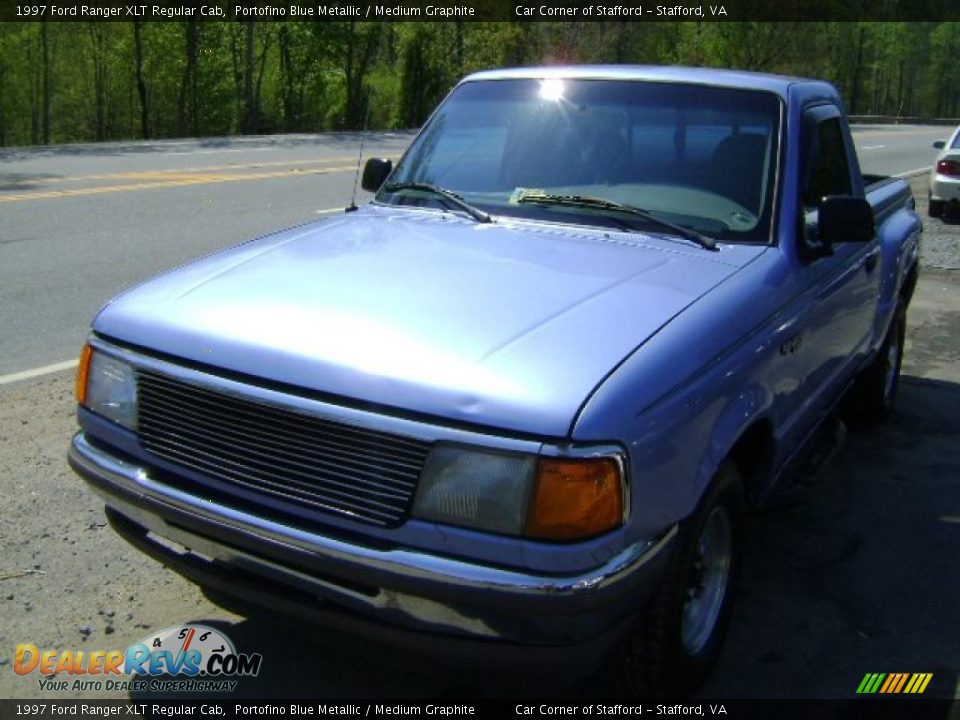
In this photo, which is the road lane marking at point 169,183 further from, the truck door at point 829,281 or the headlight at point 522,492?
the headlight at point 522,492

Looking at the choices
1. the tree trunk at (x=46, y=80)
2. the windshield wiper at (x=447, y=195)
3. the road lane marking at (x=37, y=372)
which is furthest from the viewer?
the tree trunk at (x=46, y=80)

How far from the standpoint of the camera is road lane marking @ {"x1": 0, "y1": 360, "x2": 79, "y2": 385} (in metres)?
5.96

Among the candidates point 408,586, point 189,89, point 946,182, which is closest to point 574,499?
point 408,586

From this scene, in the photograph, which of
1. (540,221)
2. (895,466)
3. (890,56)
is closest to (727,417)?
(540,221)

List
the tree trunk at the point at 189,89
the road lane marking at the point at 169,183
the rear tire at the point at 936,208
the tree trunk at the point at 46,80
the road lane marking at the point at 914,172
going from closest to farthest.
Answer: the road lane marking at the point at 169,183 → the rear tire at the point at 936,208 → the road lane marking at the point at 914,172 → the tree trunk at the point at 189,89 → the tree trunk at the point at 46,80

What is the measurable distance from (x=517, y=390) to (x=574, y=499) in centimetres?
29

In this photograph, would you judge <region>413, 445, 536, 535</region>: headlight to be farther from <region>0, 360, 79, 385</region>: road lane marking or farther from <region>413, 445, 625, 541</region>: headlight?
<region>0, 360, 79, 385</region>: road lane marking

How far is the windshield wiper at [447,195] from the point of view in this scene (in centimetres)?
392

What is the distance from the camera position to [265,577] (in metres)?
2.72

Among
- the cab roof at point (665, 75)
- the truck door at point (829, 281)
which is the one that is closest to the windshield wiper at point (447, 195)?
the cab roof at point (665, 75)

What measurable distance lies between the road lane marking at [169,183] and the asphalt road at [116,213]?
2cm

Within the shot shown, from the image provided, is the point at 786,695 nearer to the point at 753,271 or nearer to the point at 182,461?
the point at 753,271

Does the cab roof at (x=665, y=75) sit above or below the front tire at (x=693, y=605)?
above

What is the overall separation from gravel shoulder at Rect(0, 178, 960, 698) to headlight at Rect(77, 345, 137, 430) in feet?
2.56
